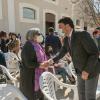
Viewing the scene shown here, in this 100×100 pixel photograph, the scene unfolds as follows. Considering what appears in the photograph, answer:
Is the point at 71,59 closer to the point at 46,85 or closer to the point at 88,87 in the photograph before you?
the point at 88,87

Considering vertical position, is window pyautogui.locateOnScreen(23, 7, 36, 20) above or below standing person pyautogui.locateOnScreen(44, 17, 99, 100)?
above

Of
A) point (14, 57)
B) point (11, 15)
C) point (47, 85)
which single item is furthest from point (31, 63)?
point (11, 15)

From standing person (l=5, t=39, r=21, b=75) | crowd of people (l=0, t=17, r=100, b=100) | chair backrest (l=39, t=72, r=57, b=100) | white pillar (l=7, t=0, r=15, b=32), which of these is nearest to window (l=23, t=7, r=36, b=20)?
white pillar (l=7, t=0, r=15, b=32)

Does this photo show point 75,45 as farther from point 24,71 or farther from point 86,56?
point 24,71

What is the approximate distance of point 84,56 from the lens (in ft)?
13.3

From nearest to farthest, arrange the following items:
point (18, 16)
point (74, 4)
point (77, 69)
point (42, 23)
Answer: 1. point (77, 69)
2. point (18, 16)
3. point (42, 23)
4. point (74, 4)

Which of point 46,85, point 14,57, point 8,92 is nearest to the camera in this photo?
point 8,92

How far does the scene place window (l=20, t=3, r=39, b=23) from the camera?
18.9 m

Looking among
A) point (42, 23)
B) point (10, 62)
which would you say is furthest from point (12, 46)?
point (42, 23)

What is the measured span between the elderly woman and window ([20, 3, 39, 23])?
14.1m

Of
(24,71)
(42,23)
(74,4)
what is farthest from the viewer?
(74,4)

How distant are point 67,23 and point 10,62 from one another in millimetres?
3267

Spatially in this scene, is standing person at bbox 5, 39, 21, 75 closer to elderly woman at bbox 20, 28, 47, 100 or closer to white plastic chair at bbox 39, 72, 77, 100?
elderly woman at bbox 20, 28, 47, 100

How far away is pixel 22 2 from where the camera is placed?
18.8m
